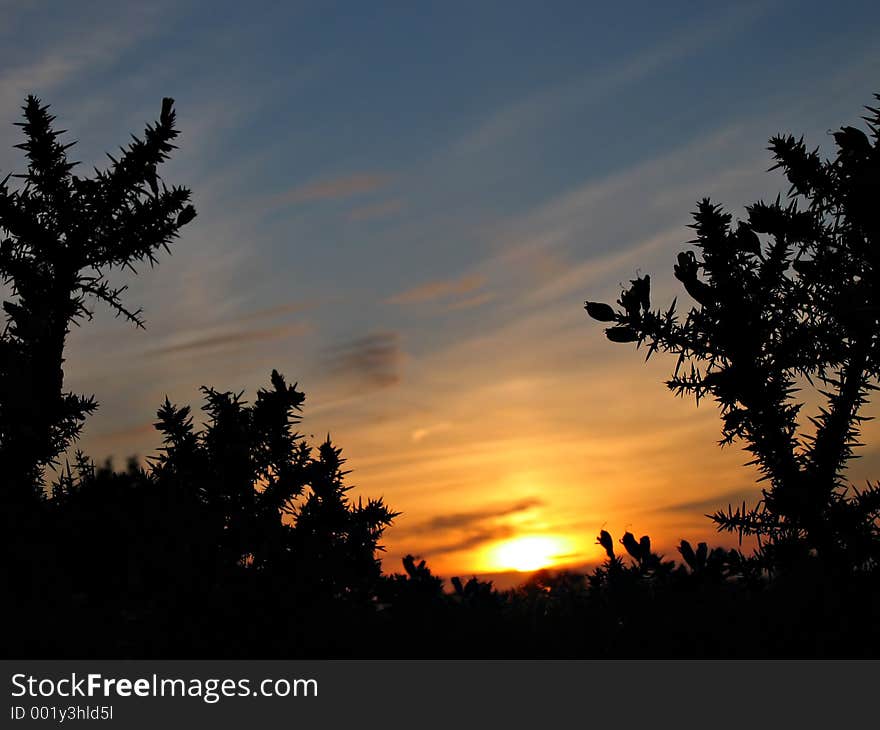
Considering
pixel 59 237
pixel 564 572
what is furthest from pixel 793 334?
pixel 59 237

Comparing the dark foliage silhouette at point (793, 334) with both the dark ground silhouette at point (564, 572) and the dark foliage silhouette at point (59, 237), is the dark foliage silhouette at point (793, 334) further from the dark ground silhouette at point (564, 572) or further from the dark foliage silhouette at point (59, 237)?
the dark foliage silhouette at point (59, 237)

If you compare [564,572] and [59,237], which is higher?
[59,237]

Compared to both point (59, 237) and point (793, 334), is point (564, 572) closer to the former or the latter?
point (793, 334)

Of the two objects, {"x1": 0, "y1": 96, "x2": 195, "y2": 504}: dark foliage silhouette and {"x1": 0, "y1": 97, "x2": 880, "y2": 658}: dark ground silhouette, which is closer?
{"x1": 0, "y1": 97, "x2": 880, "y2": 658}: dark ground silhouette

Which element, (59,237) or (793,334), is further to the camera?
(59,237)

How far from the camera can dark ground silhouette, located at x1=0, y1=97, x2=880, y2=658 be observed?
4395 mm

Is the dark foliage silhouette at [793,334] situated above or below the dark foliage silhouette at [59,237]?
below

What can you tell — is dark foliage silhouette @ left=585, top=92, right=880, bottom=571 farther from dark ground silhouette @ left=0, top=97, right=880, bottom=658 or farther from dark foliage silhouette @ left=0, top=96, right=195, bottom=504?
dark foliage silhouette @ left=0, top=96, right=195, bottom=504

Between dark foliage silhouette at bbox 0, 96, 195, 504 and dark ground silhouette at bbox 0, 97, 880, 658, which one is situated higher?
dark foliage silhouette at bbox 0, 96, 195, 504

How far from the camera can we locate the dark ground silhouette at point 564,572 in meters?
4.39

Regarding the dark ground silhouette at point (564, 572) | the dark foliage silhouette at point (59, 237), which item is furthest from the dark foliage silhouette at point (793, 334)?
the dark foliage silhouette at point (59, 237)

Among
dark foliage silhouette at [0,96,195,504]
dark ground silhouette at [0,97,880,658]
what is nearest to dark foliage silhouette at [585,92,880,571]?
dark ground silhouette at [0,97,880,658]

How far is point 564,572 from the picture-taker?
6824mm
